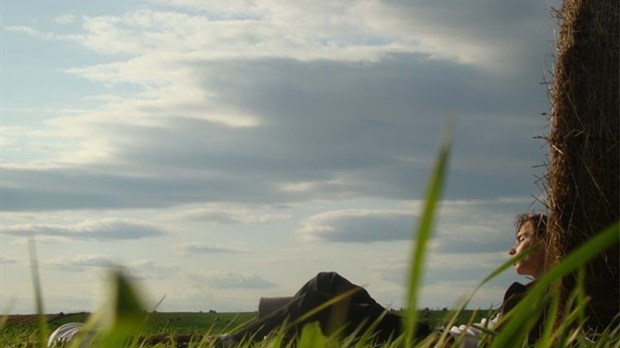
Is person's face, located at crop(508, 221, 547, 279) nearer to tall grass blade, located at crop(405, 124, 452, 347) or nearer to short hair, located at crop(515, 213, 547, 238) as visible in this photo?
short hair, located at crop(515, 213, 547, 238)

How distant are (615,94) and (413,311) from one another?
3.95 meters

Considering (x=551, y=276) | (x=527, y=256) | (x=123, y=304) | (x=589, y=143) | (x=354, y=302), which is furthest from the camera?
(x=354, y=302)

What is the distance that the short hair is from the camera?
489cm

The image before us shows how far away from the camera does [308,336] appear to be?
0.87 meters

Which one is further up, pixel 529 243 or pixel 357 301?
pixel 529 243

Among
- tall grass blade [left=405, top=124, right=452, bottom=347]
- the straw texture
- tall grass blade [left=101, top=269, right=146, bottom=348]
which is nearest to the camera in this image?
tall grass blade [left=101, top=269, right=146, bottom=348]

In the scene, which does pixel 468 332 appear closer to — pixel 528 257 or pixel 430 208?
pixel 528 257

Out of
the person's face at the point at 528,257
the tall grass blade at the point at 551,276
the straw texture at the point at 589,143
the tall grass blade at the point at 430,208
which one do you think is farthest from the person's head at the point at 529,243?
the tall grass blade at the point at 430,208

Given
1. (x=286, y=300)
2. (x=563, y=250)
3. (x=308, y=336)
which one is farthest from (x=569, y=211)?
(x=308, y=336)

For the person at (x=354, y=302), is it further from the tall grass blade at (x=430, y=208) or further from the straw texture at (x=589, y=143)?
the tall grass blade at (x=430, y=208)

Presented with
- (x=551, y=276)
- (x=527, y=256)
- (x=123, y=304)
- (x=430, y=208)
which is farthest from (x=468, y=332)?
(x=123, y=304)

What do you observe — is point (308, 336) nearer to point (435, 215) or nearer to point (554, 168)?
point (435, 215)

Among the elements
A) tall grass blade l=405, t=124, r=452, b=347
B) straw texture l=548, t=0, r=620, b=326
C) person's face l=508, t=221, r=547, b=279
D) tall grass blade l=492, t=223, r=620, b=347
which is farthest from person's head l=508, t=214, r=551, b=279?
tall grass blade l=405, t=124, r=452, b=347

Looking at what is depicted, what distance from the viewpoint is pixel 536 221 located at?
5.11 metres
